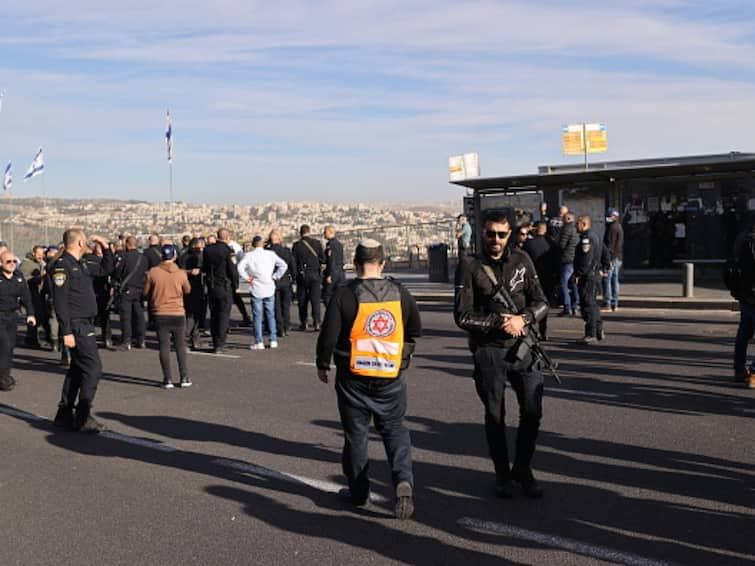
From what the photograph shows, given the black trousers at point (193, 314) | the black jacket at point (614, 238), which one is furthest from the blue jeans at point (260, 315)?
the black jacket at point (614, 238)

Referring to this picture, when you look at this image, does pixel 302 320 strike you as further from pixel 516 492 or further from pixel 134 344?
pixel 516 492

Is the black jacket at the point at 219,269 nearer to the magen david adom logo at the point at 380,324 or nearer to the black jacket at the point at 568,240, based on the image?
the black jacket at the point at 568,240

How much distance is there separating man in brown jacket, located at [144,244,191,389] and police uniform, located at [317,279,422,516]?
17.4ft

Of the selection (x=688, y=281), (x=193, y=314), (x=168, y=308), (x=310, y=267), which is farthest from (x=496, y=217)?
(x=688, y=281)

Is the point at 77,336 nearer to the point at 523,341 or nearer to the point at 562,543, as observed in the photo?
the point at 523,341

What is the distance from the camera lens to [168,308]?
34.9 ft

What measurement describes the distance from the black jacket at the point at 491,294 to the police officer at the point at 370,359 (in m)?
0.37

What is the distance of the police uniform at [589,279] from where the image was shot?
12820mm

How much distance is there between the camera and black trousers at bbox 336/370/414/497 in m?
5.68

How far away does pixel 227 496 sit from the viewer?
6.26m

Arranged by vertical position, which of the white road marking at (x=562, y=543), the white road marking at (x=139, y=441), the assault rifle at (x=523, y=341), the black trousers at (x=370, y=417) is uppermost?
the assault rifle at (x=523, y=341)

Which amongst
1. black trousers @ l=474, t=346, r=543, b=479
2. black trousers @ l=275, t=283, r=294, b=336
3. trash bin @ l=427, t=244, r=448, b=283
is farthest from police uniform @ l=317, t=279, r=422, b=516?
trash bin @ l=427, t=244, r=448, b=283

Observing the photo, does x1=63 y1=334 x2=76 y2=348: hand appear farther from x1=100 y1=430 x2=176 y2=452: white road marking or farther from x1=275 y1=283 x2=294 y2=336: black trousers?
x1=275 y1=283 x2=294 y2=336: black trousers

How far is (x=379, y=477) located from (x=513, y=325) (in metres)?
1.75
